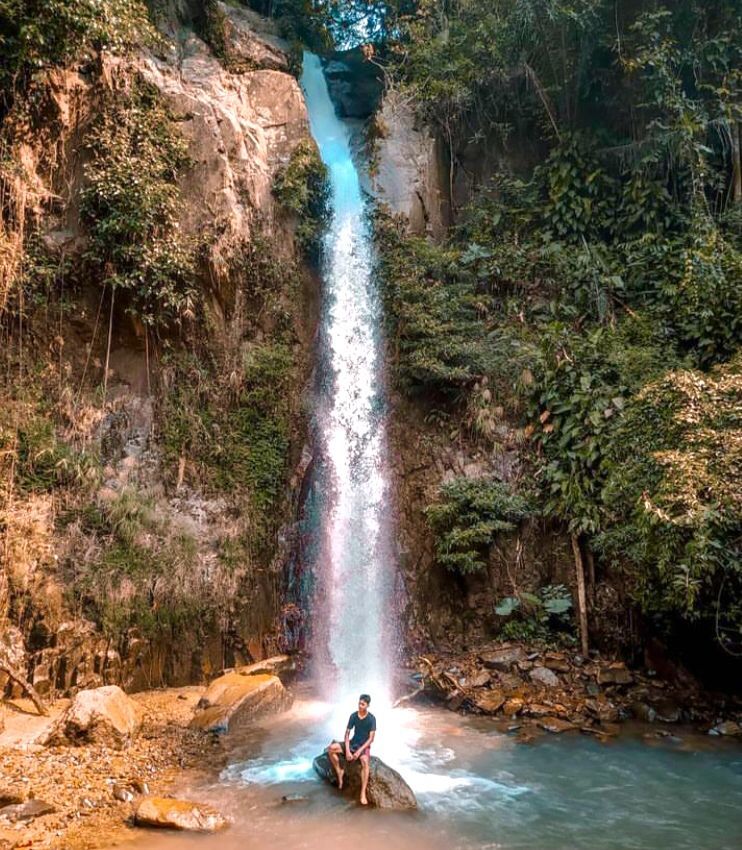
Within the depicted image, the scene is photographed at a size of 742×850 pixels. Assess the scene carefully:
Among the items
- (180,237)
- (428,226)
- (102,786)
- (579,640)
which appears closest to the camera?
(102,786)

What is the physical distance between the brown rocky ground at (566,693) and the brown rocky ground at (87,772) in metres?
4.33

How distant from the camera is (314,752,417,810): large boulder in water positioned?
24.1 feet

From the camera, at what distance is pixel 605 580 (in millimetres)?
12164

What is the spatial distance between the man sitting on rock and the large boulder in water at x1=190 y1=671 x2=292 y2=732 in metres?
2.39

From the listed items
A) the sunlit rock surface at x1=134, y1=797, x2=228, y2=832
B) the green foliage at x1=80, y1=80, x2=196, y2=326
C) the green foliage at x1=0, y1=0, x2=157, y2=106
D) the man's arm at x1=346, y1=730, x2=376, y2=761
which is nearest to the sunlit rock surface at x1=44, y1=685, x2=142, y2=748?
the sunlit rock surface at x1=134, y1=797, x2=228, y2=832

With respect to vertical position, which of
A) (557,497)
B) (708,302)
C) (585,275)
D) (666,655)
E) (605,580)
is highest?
(585,275)

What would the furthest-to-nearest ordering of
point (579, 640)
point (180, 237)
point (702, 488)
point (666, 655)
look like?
point (180, 237) → point (579, 640) → point (666, 655) → point (702, 488)

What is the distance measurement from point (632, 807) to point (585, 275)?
38.4 feet

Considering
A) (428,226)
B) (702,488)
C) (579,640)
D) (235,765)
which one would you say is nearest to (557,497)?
(579,640)

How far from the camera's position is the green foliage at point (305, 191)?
53.7ft

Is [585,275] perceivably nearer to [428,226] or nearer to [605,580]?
[428,226]

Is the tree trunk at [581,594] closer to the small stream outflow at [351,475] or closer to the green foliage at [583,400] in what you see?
the green foliage at [583,400]

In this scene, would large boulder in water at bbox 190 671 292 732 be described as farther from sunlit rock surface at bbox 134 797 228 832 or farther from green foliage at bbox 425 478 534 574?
green foliage at bbox 425 478 534 574

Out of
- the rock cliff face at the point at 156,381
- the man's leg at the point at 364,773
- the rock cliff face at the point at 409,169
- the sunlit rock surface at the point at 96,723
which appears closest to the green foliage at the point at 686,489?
the man's leg at the point at 364,773
